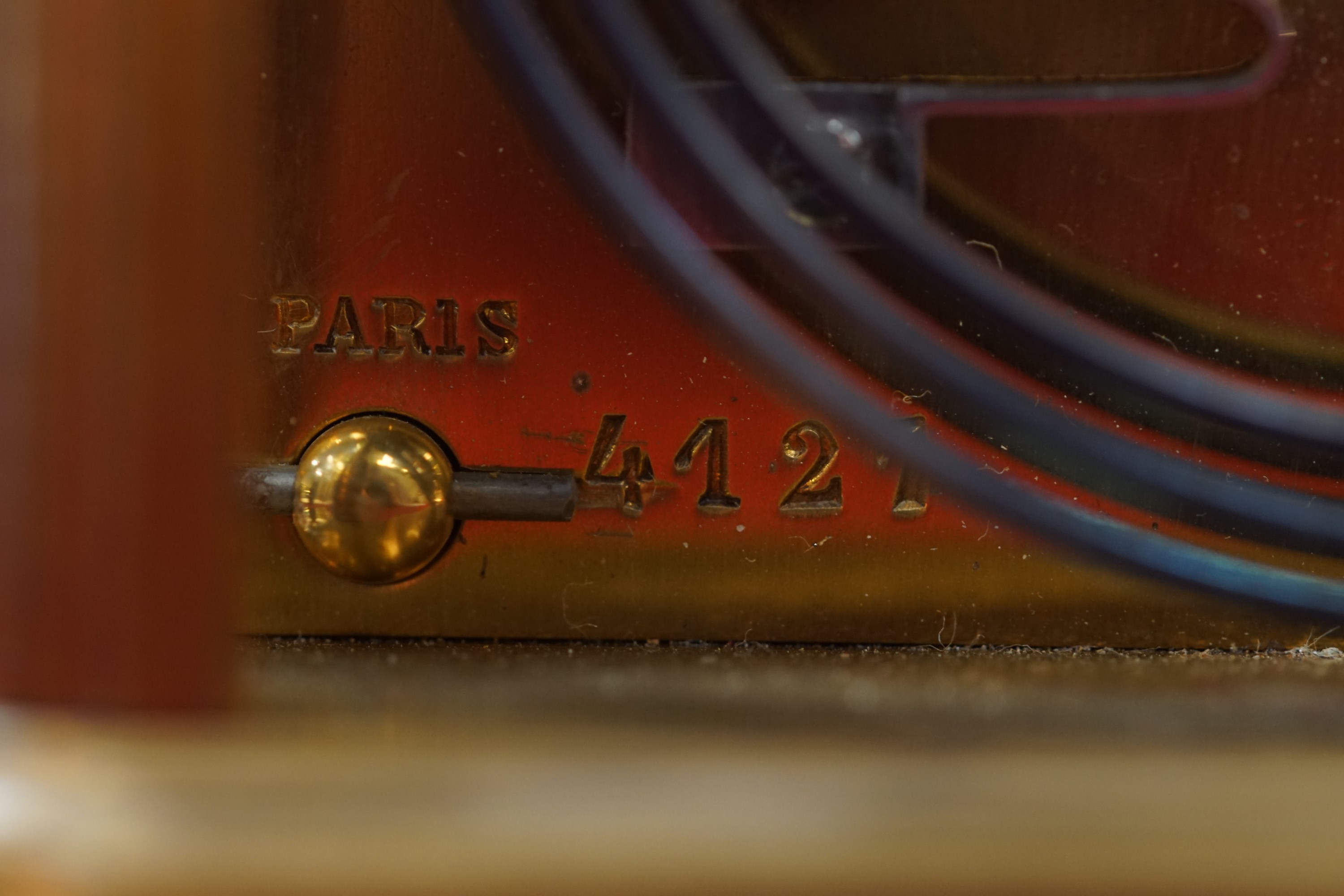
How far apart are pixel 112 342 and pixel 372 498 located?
16cm

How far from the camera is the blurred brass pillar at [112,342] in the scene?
26 centimetres

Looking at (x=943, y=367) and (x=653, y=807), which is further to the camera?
(x=943, y=367)

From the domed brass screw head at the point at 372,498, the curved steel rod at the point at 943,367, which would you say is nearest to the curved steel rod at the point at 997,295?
the curved steel rod at the point at 943,367

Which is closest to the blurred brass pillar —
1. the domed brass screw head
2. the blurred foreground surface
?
the blurred foreground surface

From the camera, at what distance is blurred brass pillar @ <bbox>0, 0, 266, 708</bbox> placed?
10.2 inches

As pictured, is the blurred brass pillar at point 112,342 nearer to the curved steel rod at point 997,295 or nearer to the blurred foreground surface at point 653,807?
the blurred foreground surface at point 653,807

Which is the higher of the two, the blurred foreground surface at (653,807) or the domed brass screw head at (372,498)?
the domed brass screw head at (372,498)

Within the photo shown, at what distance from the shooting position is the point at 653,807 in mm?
237

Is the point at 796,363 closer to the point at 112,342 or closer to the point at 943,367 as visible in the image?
the point at 943,367

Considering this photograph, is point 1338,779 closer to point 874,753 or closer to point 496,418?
point 874,753

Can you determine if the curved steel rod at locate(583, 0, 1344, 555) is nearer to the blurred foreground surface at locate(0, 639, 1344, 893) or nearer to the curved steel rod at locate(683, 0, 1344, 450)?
the curved steel rod at locate(683, 0, 1344, 450)

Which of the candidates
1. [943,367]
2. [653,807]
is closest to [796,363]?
[943,367]

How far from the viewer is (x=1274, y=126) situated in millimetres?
441

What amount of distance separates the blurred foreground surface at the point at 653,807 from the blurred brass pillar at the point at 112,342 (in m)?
0.02
